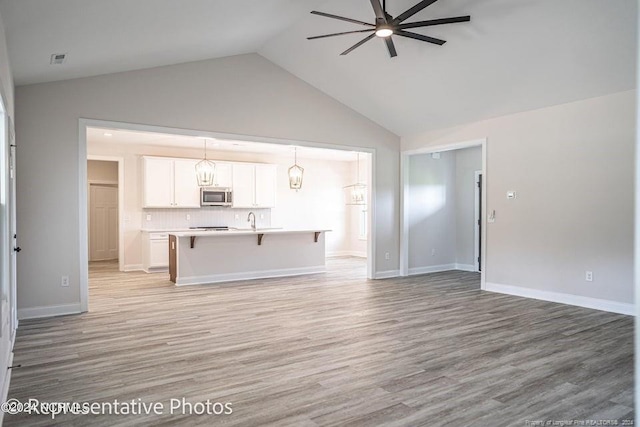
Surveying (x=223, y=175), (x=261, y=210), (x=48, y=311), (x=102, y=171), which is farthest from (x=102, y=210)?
(x=48, y=311)

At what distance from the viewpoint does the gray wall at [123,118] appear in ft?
15.4

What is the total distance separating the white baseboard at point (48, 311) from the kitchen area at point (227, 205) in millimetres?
1903

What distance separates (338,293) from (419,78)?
3.19 m

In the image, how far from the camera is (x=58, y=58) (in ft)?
13.1

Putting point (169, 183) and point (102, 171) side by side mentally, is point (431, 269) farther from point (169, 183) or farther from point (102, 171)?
point (102, 171)

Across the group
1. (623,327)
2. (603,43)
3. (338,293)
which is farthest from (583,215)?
(338,293)

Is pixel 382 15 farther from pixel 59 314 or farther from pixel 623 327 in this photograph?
pixel 59 314

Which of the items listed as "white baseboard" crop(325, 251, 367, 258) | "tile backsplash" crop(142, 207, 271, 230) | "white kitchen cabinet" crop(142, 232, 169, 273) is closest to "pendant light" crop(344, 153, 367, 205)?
"white baseboard" crop(325, 251, 367, 258)

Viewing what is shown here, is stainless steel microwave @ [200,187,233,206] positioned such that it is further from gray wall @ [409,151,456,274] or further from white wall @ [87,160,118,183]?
gray wall @ [409,151,456,274]

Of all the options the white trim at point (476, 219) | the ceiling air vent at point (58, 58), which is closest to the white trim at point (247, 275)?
the white trim at point (476, 219)

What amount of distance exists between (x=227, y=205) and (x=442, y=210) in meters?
4.56

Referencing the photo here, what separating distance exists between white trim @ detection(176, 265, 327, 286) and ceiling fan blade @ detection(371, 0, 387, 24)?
4784mm

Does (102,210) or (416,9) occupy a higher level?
(416,9)

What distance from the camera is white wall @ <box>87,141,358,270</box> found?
8742 mm
